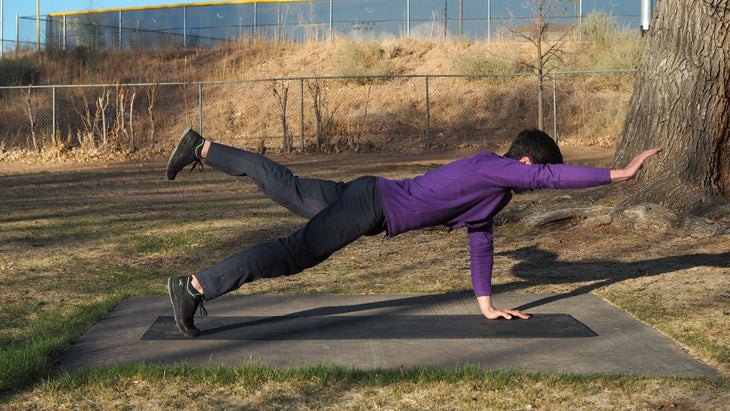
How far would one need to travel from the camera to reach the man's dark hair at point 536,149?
5426 mm

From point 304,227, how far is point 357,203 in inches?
13.2

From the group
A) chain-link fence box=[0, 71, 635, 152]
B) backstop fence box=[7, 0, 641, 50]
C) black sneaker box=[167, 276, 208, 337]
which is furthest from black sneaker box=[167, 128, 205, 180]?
backstop fence box=[7, 0, 641, 50]

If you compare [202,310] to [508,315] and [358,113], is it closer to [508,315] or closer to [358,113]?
[508,315]

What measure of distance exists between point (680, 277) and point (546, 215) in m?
2.67

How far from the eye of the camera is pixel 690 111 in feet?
32.3

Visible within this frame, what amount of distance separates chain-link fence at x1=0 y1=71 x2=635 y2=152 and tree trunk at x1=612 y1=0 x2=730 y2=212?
46.8 feet

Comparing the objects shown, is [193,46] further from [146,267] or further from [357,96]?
[146,267]

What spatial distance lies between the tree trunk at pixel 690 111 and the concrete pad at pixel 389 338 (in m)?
3.54

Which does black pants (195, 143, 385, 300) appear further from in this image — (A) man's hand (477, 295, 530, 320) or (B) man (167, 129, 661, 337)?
(A) man's hand (477, 295, 530, 320)

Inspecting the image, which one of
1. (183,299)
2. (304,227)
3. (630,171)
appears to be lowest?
(183,299)

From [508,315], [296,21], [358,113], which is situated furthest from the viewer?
[296,21]

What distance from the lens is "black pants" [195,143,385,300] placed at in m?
5.37

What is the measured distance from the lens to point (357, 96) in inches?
1193

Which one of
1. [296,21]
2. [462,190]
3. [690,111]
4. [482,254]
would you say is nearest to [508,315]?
[482,254]
